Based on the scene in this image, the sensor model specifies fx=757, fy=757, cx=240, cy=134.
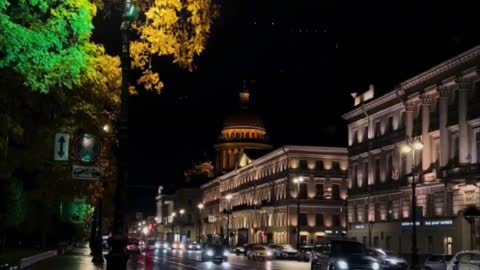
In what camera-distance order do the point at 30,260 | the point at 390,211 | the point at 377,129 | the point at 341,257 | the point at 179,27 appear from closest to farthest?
the point at 179,27, the point at 341,257, the point at 30,260, the point at 390,211, the point at 377,129

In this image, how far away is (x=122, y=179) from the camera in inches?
519

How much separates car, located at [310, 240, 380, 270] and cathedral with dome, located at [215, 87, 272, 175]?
12470 cm

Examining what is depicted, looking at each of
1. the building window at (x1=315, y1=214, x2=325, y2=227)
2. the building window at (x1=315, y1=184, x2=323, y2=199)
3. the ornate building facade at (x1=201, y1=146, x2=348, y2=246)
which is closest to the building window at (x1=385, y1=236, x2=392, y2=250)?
the ornate building facade at (x1=201, y1=146, x2=348, y2=246)

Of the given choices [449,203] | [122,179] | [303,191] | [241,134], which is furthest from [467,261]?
[241,134]

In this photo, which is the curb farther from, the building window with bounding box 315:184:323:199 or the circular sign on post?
the building window with bounding box 315:184:323:199

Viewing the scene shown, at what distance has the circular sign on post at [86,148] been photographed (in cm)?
1482

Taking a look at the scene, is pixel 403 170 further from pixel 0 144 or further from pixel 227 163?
pixel 227 163

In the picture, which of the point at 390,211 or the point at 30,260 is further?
the point at 390,211

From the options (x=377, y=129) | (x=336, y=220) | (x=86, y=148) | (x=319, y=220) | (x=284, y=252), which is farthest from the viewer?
(x=336, y=220)

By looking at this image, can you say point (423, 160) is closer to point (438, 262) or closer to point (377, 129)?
point (377, 129)

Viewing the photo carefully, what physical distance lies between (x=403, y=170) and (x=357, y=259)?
1580 inches

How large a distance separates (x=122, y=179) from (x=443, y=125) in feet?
177

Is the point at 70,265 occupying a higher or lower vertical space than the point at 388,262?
lower

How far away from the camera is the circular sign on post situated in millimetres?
14820
